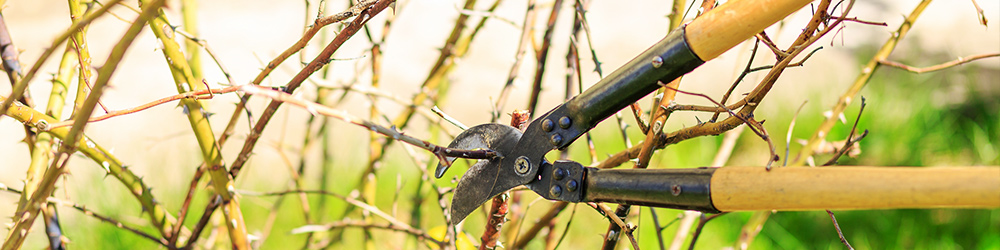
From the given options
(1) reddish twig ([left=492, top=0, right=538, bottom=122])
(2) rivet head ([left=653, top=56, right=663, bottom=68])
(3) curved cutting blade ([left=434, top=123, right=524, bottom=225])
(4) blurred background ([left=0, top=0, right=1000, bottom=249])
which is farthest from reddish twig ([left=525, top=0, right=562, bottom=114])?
(2) rivet head ([left=653, top=56, right=663, bottom=68])

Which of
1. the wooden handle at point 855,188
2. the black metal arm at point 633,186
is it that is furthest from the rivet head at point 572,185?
the wooden handle at point 855,188

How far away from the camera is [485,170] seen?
2.59ft

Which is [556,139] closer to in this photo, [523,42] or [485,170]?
[485,170]

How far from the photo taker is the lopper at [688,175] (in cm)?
56

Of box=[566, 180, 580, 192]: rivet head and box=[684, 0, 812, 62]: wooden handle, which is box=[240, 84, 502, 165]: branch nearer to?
box=[566, 180, 580, 192]: rivet head

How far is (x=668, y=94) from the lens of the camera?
2.69 ft

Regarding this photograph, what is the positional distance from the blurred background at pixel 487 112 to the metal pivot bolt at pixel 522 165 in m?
0.82

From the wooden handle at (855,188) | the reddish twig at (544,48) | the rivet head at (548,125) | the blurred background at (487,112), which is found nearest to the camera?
the wooden handle at (855,188)

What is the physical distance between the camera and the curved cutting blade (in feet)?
2.53

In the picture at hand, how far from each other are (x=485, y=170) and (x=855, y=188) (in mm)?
362

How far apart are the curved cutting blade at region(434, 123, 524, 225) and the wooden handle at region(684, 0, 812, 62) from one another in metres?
0.23

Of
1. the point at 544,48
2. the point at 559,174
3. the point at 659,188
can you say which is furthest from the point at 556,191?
the point at 544,48

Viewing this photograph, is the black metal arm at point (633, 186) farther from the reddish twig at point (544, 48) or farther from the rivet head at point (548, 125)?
the reddish twig at point (544, 48)

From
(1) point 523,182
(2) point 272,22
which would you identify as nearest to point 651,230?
(1) point 523,182
